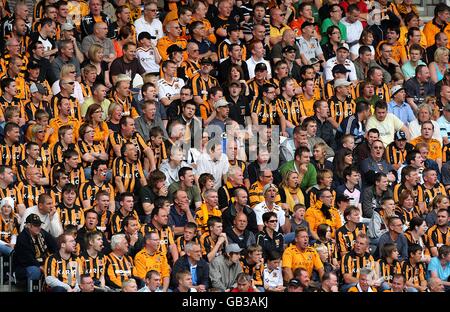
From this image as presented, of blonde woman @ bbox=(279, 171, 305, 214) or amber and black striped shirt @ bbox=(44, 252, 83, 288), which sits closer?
amber and black striped shirt @ bbox=(44, 252, 83, 288)

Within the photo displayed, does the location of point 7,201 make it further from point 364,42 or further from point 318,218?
point 364,42

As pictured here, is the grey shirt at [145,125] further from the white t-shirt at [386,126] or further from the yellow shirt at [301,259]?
the white t-shirt at [386,126]

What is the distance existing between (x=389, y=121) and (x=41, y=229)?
5.40 m

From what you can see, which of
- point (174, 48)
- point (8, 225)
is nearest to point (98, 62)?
point (174, 48)

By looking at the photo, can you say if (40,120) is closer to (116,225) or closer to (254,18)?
(116,225)

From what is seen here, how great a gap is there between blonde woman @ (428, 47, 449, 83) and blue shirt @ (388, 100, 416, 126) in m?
1.02

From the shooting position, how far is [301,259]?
2036cm

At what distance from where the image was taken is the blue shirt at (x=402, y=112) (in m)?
23.3

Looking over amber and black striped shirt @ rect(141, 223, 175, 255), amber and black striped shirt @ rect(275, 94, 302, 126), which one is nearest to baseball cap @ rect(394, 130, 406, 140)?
amber and black striped shirt @ rect(275, 94, 302, 126)

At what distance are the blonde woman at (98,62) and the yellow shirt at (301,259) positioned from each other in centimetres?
339

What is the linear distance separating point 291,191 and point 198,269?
81.9 inches

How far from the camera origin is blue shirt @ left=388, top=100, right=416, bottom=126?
23281 mm

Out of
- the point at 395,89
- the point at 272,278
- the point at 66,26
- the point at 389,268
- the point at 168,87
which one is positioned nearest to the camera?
the point at 272,278

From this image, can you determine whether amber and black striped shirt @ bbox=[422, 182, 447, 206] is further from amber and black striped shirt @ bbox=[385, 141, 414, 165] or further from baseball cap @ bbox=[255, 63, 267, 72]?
baseball cap @ bbox=[255, 63, 267, 72]
